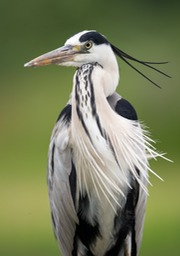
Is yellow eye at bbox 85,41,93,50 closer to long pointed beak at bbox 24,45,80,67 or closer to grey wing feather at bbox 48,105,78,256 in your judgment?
long pointed beak at bbox 24,45,80,67

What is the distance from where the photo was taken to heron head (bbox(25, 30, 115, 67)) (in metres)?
3.94

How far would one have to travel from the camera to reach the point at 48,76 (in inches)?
314

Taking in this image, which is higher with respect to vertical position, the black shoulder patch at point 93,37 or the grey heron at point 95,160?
the black shoulder patch at point 93,37

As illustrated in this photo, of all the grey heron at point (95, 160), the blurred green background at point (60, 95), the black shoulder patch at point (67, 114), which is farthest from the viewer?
the blurred green background at point (60, 95)

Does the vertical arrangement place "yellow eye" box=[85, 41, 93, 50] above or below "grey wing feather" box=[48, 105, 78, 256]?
above

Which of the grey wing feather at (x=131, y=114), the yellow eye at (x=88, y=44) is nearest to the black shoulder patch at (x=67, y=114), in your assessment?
the grey wing feather at (x=131, y=114)

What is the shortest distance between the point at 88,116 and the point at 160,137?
3.14 meters

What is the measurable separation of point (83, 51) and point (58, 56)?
0.27ft

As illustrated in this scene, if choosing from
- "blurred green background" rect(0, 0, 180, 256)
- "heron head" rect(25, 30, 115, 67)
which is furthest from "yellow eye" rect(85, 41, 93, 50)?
"blurred green background" rect(0, 0, 180, 256)

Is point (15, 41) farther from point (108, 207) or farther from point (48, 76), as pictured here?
point (108, 207)

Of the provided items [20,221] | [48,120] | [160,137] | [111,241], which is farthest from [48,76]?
[111,241]

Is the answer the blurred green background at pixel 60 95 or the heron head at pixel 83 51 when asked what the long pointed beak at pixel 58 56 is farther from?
the blurred green background at pixel 60 95

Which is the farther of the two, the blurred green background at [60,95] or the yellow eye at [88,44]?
the blurred green background at [60,95]

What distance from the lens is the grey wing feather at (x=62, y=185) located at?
3992 mm
